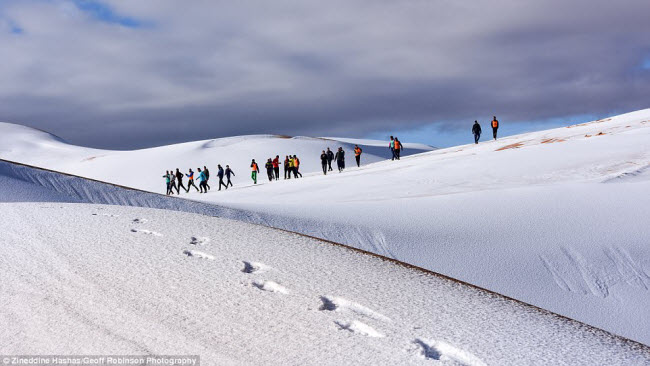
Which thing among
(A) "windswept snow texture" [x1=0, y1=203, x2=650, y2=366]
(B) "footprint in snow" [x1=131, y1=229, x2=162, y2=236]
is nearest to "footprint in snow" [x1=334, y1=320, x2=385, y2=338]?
(A) "windswept snow texture" [x1=0, y1=203, x2=650, y2=366]

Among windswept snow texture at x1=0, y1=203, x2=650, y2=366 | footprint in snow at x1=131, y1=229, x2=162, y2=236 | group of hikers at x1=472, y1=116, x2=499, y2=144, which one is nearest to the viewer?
windswept snow texture at x1=0, y1=203, x2=650, y2=366

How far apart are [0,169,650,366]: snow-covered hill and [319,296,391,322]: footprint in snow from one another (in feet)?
0.04

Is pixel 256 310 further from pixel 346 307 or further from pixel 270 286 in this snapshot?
pixel 346 307

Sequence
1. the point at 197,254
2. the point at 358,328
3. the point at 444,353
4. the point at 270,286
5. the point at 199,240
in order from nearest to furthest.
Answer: the point at 444,353
the point at 358,328
the point at 270,286
the point at 197,254
the point at 199,240

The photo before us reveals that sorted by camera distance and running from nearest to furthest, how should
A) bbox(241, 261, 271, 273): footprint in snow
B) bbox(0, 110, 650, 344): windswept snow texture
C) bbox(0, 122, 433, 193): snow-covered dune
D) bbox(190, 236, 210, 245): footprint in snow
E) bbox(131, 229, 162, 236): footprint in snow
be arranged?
bbox(241, 261, 271, 273): footprint in snow → bbox(190, 236, 210, 245): footprint in snow → bbox(131, 229, 162, 236): footprint in snow → bbox(0, 110, 650, 344): windswept snow texture → bbox(0, 122, 433, 193): snow-covered dune

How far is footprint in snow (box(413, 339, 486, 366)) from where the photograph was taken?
3.52 m

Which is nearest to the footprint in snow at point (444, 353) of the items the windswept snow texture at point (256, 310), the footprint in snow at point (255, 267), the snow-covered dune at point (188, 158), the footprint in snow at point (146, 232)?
the windswept snow texture at point (256, 310)

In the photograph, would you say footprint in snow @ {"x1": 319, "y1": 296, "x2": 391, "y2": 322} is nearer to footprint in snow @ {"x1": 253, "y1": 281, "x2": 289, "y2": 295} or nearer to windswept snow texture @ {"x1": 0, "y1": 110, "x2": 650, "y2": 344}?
footprint in snow @ {"x1": 253, "y1": 281, "x2": 289, "y2": 295}

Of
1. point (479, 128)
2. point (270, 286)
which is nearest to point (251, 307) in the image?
point (270, 286)

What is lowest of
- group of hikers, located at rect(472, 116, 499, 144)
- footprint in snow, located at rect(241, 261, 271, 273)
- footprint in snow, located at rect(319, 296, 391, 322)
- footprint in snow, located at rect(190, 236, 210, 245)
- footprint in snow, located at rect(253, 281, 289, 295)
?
footprint in snow, located at rect(319, 296, 391, 322)

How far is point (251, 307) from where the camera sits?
13.3ft

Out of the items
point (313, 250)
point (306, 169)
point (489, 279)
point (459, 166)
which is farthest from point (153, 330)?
point (306, 169)

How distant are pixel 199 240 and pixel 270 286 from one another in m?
1.64

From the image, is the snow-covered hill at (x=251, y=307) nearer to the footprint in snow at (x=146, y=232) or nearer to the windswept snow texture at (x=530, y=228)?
the footprint in snow at (x=146, y=232)
